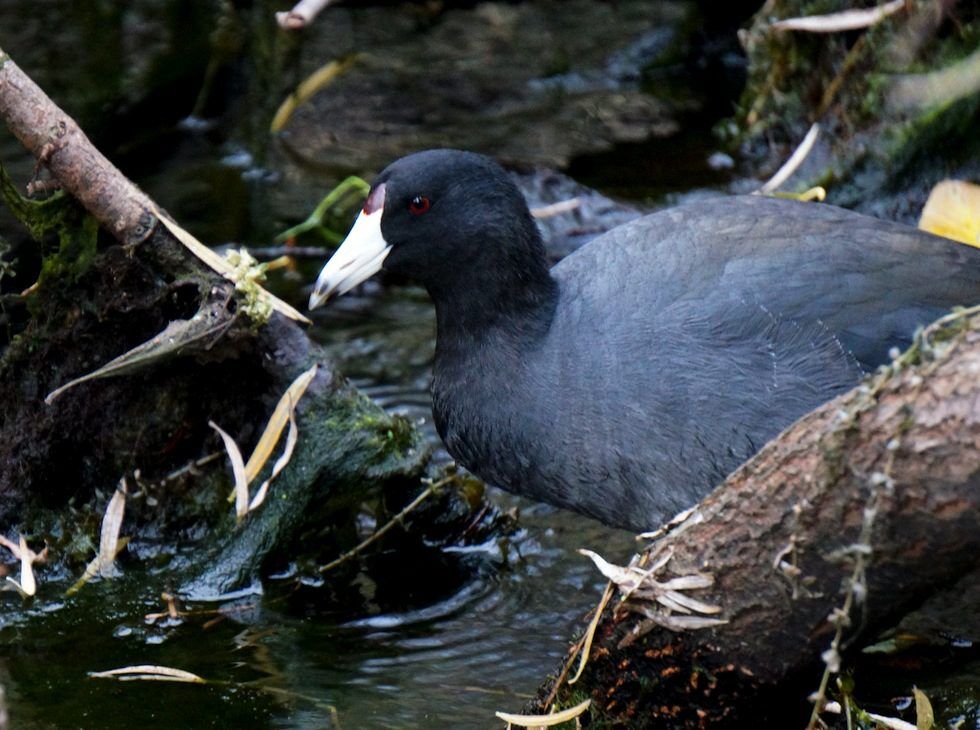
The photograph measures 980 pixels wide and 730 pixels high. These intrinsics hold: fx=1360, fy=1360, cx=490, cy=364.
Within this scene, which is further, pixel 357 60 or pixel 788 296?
pixel 357 60

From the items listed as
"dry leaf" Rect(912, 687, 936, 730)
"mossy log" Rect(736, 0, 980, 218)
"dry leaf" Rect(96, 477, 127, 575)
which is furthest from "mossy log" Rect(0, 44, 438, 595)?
"mossy log" Rect(736, 0, 980, 218)

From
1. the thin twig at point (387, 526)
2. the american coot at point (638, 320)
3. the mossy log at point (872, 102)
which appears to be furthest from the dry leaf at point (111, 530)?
Answer: the mossy log at point (872, 102)

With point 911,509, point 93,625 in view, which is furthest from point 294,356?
point 911,509

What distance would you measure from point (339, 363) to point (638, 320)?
2060 mm

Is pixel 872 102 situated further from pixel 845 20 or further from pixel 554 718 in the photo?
pixel 554 718

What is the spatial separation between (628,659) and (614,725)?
18 cm

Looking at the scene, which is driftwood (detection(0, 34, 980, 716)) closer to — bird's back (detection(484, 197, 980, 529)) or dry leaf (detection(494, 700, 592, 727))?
dry leaf (detection(494, 700, 592, 727))

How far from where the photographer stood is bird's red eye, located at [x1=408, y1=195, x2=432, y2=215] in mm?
3508

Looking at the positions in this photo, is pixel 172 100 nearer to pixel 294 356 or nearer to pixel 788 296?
pixel 294 356

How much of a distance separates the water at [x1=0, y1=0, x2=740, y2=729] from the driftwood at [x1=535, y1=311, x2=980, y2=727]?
1.65 feet

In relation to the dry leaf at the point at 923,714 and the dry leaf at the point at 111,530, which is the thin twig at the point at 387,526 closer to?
the dry leaf at the point at 111,530

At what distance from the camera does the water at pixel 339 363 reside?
127 inches

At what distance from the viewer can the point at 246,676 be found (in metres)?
3.29

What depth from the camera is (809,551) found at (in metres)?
2.10
